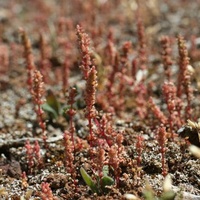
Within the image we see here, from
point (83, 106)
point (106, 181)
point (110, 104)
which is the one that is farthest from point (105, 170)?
point (83, 106)

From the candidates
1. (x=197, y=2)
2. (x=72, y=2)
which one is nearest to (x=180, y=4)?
(x=197, y=2)

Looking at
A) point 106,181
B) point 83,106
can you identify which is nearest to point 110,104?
point 83,106

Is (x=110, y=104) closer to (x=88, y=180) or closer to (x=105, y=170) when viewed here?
(x=105, y=170)

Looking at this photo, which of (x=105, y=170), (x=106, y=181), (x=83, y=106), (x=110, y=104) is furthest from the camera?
(x=83, y=106)

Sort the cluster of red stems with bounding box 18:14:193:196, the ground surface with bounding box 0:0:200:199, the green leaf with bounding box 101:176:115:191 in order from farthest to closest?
the ground surface with bounding box 0:0:200:199 < the cluster of red stems with bounding box 18:14:193:196 < the green leaf with bounding box 101:176:115:191

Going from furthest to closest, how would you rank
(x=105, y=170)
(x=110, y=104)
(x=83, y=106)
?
(x=83, y=106) < (x=110, y=104) < (x=105, y=170)

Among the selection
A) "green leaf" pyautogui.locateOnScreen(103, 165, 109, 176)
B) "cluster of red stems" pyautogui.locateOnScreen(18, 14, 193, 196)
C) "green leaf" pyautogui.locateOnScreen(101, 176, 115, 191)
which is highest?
"cluster of red stems" pyautogui.locateOnScreen(18, 14, 193, 196)

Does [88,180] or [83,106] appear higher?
[83,106]

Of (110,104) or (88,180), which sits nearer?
(88,180)

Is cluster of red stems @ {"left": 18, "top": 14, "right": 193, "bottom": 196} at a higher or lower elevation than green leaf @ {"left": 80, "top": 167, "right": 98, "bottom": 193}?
higher

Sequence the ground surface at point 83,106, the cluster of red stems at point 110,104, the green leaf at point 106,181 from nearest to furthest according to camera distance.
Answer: the green leaf at point 106,181, the cluster of red stems at point 110,104, the ground surface at point 83,106

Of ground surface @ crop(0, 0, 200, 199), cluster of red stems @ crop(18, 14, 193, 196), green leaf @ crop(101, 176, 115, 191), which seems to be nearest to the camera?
green leaf @ crop(101, 176, 115, 191)
